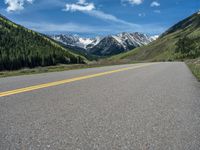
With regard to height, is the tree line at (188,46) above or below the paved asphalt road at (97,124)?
above

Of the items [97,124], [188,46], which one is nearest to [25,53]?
[188,46]

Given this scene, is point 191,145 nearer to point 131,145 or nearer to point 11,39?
point 131,145

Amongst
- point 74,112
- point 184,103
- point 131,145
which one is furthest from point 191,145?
point 184,103

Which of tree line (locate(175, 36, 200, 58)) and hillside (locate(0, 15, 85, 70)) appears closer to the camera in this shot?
hillside (locate(0, 15, 85, 70))

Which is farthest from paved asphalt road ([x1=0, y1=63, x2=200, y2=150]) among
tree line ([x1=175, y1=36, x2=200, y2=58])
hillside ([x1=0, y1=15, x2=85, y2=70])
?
tree line ([x1=175, y1=36, x2=200, y2=58])

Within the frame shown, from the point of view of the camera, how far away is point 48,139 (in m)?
3.72

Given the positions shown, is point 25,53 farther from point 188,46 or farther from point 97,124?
point 97,124

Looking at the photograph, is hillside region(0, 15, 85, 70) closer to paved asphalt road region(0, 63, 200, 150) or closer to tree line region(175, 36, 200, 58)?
tree line region(175, 36, 200, 58)

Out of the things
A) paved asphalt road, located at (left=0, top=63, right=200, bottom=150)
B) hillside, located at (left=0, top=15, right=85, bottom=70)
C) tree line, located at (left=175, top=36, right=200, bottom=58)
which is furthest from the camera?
tree line, located at (left=175, top=36, right=200, bottom=58)

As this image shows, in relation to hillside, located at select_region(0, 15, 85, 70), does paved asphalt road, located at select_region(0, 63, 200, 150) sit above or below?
below

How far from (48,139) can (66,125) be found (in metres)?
0.73

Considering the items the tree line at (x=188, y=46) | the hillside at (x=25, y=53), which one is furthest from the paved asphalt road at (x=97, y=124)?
the tree line at (x=188, y=46)

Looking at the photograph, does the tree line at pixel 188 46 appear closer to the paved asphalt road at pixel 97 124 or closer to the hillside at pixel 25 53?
the hillside at pixel 25 53

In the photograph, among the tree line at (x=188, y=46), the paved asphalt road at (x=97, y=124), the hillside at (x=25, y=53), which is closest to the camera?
the paved asphalt road at (x=97, y=124)
